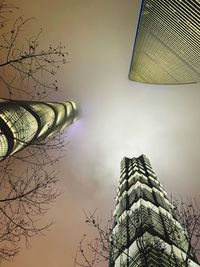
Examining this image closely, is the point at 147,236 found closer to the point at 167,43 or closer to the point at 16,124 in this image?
the point at 16,124

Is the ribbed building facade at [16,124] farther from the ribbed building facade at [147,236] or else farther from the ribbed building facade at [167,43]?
the ribbed building facade at [167,43]

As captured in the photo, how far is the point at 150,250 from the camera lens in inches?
639

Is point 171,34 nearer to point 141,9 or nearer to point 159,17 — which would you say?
point 159,17

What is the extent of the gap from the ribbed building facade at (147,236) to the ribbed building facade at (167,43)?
18.2 meters

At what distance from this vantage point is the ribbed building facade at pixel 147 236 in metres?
16.1

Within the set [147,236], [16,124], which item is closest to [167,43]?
[16,124]

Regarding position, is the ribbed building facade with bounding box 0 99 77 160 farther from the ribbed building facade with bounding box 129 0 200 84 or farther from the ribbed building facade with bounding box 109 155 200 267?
the ribbed building facade with bounding box 129 0 200 84

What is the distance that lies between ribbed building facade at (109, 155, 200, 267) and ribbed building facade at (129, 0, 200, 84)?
18179mm

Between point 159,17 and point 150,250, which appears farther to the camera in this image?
point 159,17

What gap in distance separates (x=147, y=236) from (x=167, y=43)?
2796 cm

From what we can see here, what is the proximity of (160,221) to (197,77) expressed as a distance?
1096 inches

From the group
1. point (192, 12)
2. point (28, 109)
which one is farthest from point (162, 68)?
point (28, 109)

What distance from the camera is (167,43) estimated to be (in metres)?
39.2

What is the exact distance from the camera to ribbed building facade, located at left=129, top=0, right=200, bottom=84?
31422 millimetres
